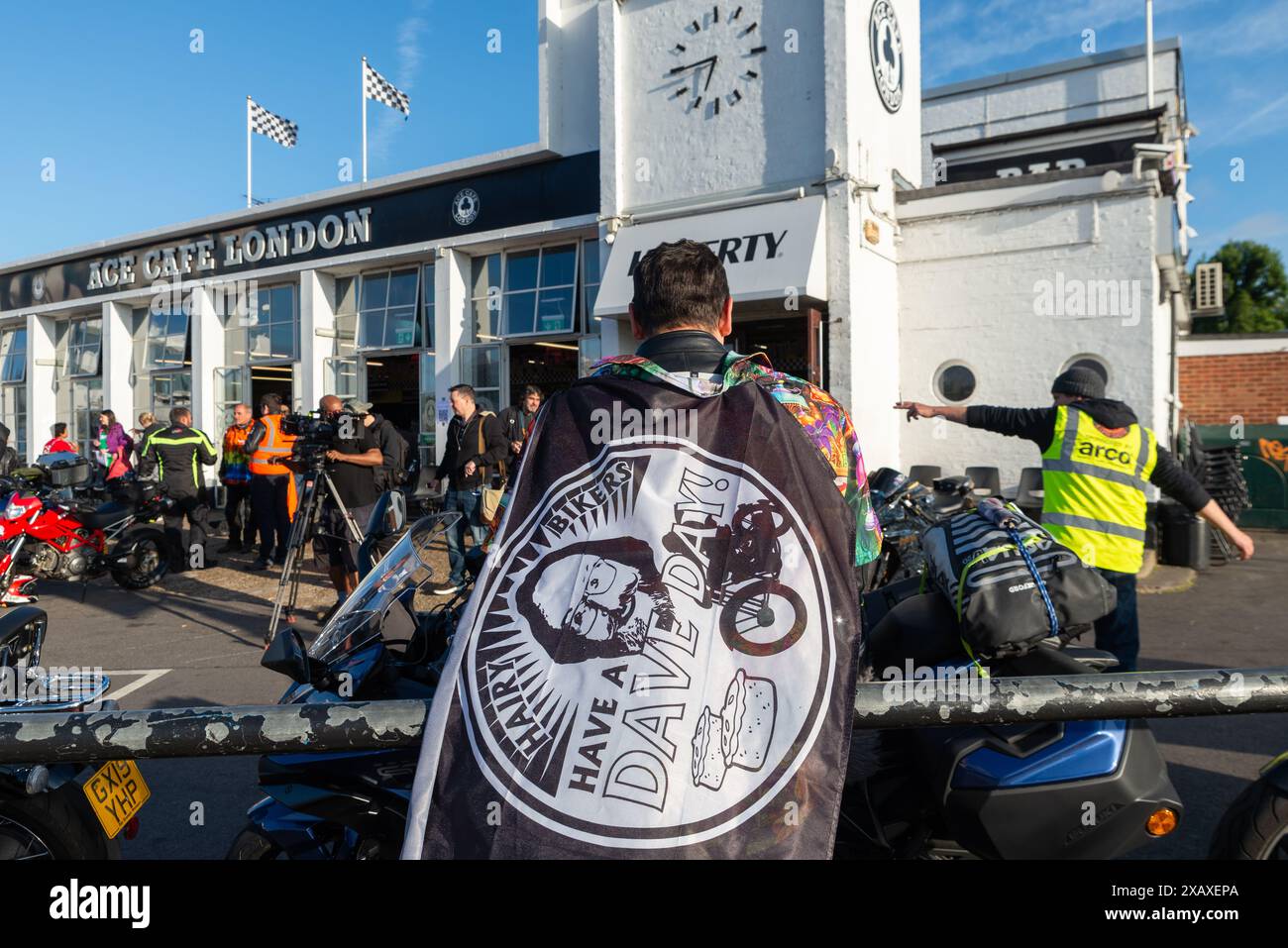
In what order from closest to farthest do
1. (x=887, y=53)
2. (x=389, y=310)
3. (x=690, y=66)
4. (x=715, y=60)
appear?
(x=715, y=60)
(x=690, y=66)
(x=887, y=53)
(x=389, y=310)

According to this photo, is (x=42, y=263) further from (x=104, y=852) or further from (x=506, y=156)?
(x=104, y=852)

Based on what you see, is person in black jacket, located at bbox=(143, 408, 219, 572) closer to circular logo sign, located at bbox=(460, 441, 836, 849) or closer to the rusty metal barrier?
the rusty metal barrier

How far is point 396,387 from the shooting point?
1633 centimetres

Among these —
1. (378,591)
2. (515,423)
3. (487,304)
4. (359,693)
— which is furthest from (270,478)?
(359,693)

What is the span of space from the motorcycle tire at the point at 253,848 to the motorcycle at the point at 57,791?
0.30 meters

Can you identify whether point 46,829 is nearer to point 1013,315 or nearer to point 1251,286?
point 1013,315

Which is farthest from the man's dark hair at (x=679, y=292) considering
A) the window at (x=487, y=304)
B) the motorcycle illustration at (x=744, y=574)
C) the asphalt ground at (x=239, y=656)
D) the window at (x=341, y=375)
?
the window at (x=341, y=375)

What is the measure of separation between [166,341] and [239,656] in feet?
49.9

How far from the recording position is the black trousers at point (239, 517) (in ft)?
39.4

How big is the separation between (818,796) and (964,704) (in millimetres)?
287

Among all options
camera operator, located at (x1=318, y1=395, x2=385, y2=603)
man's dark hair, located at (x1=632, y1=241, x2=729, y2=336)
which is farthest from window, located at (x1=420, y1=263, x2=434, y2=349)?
man's dark hair, located at (x1=632, y1=241, x2=729, y2=336)

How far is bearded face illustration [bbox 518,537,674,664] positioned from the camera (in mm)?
1472

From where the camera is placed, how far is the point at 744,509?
5.09 ft

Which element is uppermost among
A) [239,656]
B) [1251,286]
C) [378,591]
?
[1251,286]
